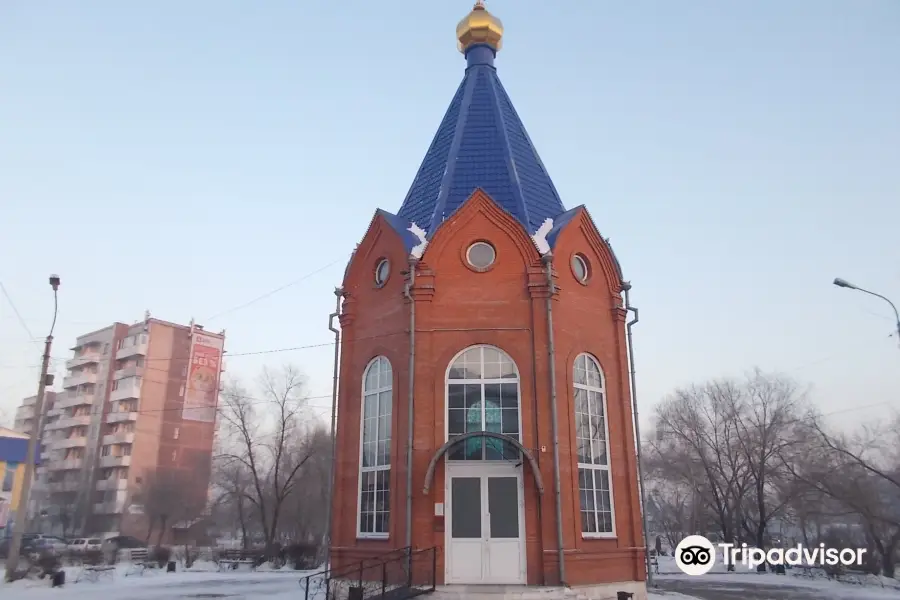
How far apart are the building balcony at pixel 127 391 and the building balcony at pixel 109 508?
886cm

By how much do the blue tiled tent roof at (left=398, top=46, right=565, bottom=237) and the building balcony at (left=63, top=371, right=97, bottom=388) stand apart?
5604cm

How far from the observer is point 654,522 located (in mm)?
77500

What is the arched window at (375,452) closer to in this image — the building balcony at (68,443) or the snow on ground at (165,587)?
the snow on ground at (165,587)

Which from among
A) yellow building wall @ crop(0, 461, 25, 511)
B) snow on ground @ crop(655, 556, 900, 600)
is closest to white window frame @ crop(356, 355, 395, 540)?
snow on ground @ crop(655, 556, 900, 600)

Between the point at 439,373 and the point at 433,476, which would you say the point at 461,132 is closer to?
the point at 439,373

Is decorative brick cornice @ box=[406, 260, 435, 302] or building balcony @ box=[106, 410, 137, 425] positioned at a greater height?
building balcony @ box=[106, 410, 137, 425]

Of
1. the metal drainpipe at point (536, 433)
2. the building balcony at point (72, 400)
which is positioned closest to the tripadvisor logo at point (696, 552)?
the metal drainpipe at point (536, 433)

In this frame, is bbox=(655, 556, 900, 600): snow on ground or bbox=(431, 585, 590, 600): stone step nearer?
bbox=(431, 585, 590, 600): stone step

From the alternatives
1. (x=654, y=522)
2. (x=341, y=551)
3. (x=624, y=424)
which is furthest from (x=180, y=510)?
(x=654, y=522)

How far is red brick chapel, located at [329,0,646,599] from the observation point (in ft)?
42.7

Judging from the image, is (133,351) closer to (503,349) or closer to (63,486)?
(63,486)

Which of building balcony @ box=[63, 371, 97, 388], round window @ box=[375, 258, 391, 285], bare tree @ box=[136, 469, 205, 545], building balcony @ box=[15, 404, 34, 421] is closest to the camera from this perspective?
round window @ box=[375, 258, 391, 285]

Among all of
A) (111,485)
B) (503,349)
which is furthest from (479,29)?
(111,485)

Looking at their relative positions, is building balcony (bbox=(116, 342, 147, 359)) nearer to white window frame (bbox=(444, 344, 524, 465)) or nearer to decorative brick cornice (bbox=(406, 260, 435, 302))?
decorative brick cornice (bbox=(406, 260, 435, 302))
